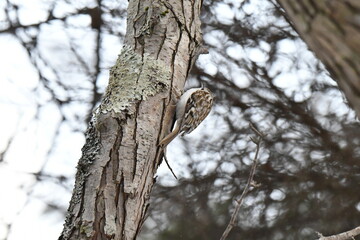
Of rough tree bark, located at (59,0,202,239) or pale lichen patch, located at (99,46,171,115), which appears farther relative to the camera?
pale lichen patch, located at (99,46,171,115)

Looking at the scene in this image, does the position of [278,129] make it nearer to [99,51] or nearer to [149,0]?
[99,51]

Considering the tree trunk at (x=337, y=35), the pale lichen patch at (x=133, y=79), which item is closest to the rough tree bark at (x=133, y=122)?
the pale lichen patch at (x=133, y=79)

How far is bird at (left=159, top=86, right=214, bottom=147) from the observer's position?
71.1 inches

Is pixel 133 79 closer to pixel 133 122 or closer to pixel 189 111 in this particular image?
pixel 133 122

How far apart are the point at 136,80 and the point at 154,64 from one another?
0.23ft

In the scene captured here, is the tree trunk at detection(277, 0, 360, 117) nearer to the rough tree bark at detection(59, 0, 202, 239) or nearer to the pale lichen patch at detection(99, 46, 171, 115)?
the rough tree bark at detection(59, 0, 202, 239)

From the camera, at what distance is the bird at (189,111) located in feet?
5.92

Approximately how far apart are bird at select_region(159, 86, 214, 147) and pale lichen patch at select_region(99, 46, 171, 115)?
0.10 meters

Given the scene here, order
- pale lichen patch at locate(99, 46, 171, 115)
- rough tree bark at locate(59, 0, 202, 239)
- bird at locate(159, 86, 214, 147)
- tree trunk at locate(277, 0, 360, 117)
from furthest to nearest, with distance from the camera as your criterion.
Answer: bird at locate(159, 86, 214, 147)
pale lichen patch at locate(99, 46, 171, 115)
rough tree bark at locate(59, 0, 202, 239)
tree trunk at locate(277, 0, 360, 117)

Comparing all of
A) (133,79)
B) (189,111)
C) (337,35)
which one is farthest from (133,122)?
(337,35)

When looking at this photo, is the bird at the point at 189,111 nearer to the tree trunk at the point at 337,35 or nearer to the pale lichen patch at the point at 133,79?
the pale lichen patch at the point at 133,79

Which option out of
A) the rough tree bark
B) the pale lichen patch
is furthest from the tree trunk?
the pale lichen patch

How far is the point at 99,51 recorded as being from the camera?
3113mm

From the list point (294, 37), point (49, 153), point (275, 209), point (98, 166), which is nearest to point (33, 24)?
point (49, 153)
